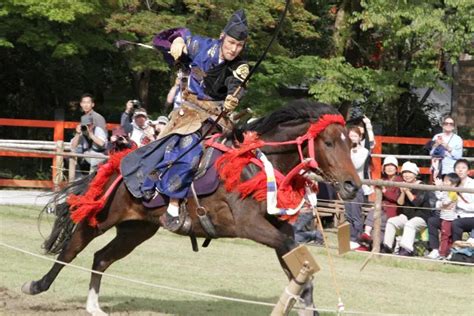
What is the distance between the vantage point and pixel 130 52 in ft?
67.7

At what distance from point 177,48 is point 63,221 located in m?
2.09

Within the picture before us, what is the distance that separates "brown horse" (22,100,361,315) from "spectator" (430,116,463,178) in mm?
7534

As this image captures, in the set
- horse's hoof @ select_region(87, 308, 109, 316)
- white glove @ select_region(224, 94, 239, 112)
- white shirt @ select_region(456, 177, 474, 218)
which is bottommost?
horse's hoof @ select_region(87, 308, 109, 316)

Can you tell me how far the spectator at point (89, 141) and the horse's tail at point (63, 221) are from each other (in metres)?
6.21

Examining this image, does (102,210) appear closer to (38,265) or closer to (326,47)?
(38,265)

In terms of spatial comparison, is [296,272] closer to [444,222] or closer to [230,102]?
[230,102]

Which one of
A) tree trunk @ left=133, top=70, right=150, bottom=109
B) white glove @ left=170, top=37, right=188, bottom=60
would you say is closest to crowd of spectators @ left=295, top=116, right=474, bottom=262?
white glove @ left=170, top=37, right=188, bottom=60

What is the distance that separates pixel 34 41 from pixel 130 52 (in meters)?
2.04

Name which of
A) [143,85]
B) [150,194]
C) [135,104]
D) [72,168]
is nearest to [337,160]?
[150,194]

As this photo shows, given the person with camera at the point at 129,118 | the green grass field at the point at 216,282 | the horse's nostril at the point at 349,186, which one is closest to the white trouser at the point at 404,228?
the green grass field at the point at 216,282

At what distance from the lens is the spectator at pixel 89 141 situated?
15859 mm

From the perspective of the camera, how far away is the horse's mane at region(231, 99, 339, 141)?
805 cm

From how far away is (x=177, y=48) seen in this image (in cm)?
839

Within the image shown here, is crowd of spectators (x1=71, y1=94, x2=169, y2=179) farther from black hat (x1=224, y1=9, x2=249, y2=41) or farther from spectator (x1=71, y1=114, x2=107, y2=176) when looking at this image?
black hat (x1=224, y1=9, x2=249, y2=41)
